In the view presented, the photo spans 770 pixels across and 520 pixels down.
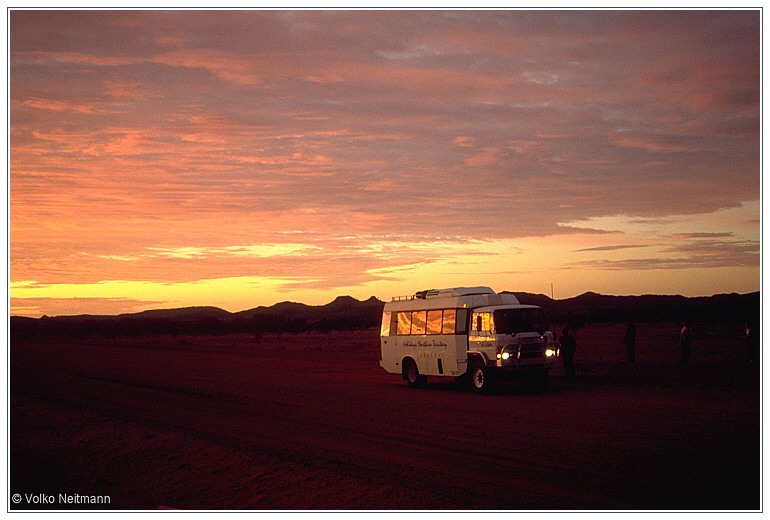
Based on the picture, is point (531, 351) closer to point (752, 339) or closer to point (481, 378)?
point (481, 378)

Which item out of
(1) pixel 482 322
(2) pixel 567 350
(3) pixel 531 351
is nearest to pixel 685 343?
(2) pixel 567 350

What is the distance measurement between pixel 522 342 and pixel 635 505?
12881 millimetres

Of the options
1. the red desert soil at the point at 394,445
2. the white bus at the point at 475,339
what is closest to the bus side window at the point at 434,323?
the white bus at the point at 475,339

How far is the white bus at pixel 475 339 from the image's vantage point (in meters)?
22.7

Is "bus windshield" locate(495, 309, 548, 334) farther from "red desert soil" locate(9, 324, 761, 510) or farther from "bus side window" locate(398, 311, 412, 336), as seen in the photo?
"bus side window" locate(398, 311, 412, 336)

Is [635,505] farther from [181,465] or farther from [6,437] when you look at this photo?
[6,437]

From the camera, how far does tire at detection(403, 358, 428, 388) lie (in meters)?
25.1

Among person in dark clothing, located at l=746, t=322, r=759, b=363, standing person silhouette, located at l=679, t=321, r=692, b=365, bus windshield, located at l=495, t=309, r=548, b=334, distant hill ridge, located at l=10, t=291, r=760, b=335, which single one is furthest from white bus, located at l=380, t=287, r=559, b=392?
distant hill ridge, located at l=10, t=291, r=760, b=335

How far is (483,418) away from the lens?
17.5m

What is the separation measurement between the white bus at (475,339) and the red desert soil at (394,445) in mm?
812

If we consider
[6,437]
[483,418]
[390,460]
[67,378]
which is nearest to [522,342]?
[483,418]

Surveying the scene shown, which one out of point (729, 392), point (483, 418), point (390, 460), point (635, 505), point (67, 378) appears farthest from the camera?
point (67, 378)

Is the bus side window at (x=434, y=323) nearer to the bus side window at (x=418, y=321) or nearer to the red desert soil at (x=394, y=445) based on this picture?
the bus side window at (x=418, y=321)

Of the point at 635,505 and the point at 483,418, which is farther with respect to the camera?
the point at 483,418
